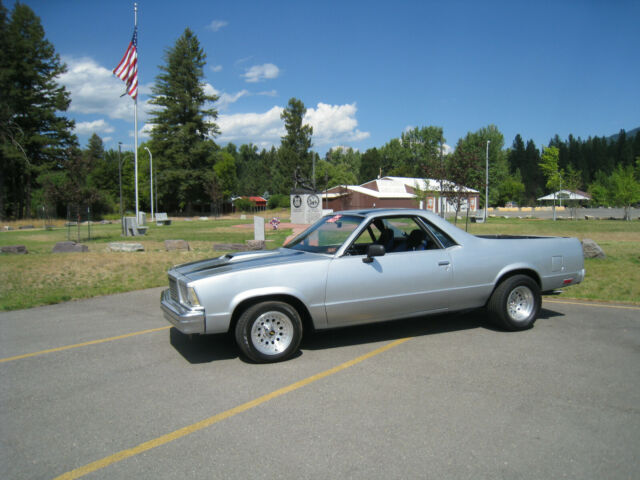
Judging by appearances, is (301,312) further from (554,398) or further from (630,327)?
(630,327)

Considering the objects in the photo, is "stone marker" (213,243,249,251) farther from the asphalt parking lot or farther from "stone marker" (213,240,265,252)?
the asphalt parking lot

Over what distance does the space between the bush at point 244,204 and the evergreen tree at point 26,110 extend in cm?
3009

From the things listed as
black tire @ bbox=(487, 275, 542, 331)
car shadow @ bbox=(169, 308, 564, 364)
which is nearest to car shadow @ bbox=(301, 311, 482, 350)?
car shadow @ bbox=(169, 308, 564, 364)

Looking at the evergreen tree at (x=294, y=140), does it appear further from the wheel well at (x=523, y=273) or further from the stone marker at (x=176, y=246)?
the wheel well at (x=523, y=273)

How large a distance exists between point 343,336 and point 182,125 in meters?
65.0

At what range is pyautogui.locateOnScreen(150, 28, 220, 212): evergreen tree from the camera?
64688 mm

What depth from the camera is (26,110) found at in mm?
52625

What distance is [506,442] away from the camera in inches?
133

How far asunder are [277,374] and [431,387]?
5.09ft

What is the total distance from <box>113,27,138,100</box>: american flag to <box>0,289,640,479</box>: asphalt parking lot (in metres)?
27.2

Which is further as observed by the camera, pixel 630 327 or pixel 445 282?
pixel 630 327

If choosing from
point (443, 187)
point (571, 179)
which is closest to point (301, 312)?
point (443, 187)

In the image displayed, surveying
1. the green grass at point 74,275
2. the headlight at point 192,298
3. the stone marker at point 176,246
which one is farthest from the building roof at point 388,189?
the headlight at point 192,298

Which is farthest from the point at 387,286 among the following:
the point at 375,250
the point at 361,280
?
the point at 375,250
